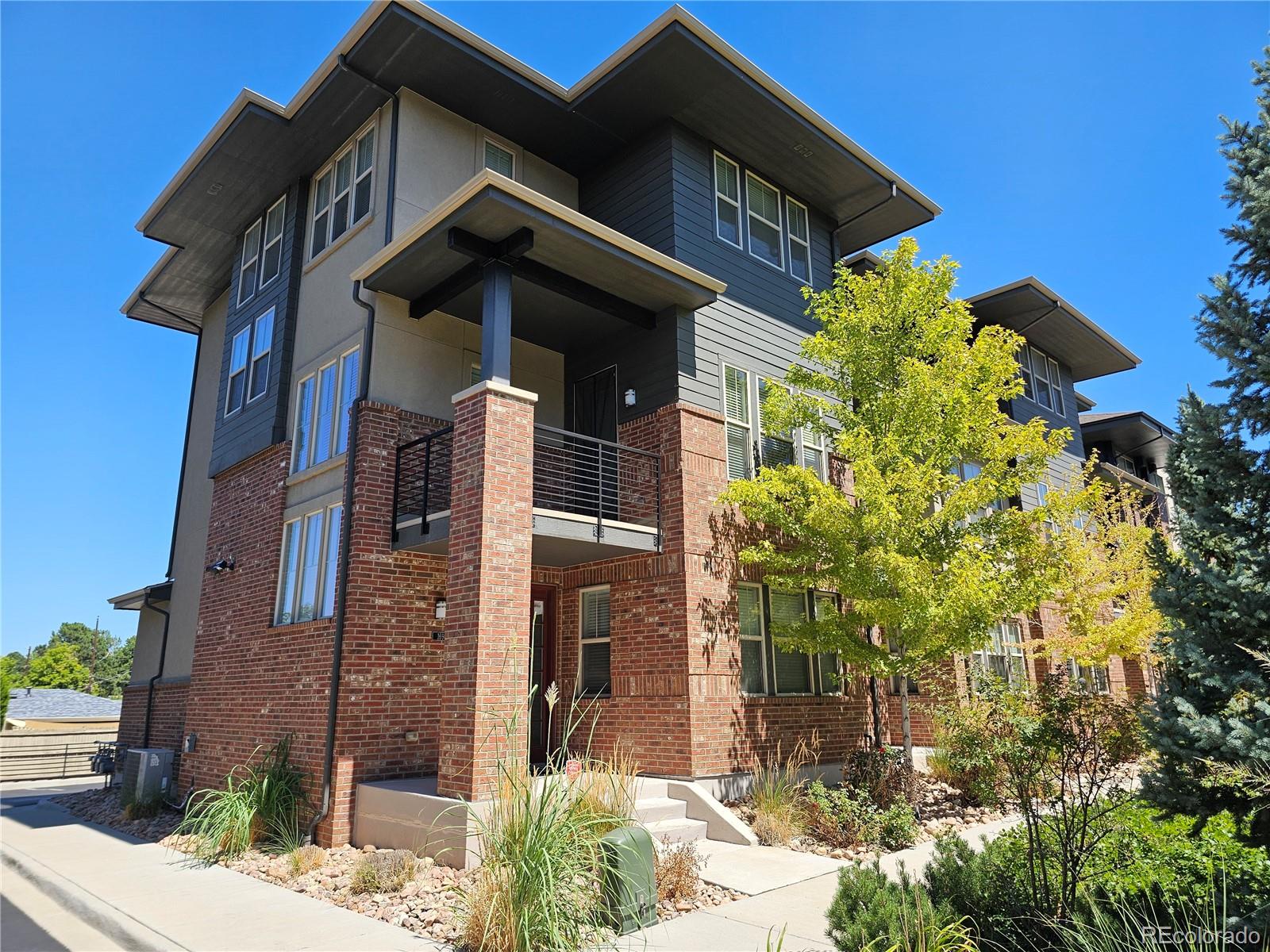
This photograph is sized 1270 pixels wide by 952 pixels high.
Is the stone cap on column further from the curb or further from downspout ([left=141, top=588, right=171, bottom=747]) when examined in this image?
downspout ([left=141, top=588, right=171, bottom=747])

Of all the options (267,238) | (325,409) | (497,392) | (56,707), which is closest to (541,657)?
(497,392)

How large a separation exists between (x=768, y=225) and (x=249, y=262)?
33.5 ft

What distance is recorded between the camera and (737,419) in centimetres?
1236

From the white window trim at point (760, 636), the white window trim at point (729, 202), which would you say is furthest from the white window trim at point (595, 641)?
the white window trim at point (729, 202)

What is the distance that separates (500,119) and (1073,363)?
18584 millimetres

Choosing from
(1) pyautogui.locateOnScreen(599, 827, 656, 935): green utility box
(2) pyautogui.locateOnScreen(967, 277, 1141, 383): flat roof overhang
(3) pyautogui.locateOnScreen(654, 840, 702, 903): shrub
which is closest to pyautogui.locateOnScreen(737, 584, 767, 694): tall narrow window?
(3) pyautogui.locateOnScreen(654, 840, 702, 903): shrub

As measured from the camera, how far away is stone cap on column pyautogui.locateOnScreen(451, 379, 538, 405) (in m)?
9.19

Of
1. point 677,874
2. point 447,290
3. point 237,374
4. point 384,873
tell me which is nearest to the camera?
point 677,874

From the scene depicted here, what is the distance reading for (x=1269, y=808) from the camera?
4402 millimetres

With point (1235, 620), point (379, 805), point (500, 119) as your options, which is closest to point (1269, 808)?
point (1235, 620)

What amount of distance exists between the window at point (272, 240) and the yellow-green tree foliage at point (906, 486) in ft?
31.5

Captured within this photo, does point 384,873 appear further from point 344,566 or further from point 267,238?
point 267,238

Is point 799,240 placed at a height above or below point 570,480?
above

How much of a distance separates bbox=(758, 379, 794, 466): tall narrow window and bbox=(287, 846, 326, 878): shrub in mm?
8070
